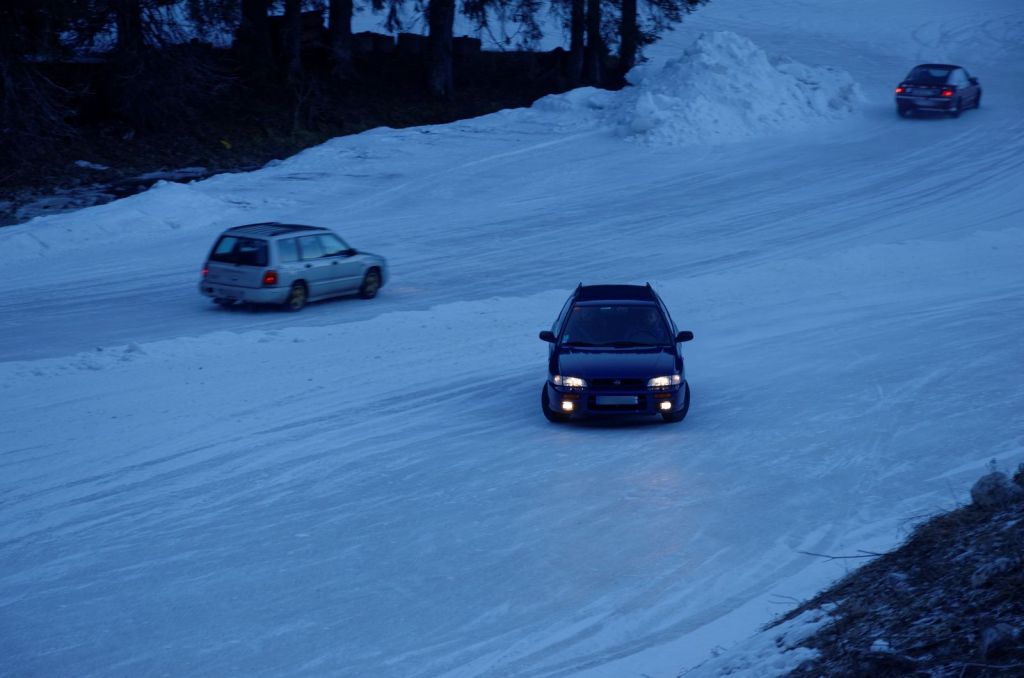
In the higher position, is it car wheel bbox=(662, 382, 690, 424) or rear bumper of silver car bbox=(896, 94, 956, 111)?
rear bumper of silver car bbox=(896, 94, 956, 111)

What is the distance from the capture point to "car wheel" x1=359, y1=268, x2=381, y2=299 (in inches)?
875

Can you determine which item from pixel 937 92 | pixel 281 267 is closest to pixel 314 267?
pixel 281 267

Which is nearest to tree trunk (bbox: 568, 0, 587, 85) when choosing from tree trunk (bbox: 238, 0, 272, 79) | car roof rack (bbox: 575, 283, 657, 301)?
tree trunk (bbox: 238, 0, 272, 79)

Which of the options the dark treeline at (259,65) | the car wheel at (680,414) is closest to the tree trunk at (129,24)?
the dark treeline at (259,65)

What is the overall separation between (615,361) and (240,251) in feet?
30.4

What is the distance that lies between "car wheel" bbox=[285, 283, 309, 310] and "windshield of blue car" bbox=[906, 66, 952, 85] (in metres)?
26.6

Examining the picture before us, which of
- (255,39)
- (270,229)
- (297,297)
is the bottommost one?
(297,297)

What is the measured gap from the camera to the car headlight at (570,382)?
13.7 metres

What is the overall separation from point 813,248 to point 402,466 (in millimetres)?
16163

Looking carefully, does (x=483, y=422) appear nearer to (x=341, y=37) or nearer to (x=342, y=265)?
(x=342, y=265)

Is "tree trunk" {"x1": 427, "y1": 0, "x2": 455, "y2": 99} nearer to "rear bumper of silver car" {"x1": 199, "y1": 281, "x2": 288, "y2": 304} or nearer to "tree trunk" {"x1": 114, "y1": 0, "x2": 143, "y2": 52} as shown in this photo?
"tree trunk" {"x1": 114, "y1": 0, "x2": 143, "y2": 52}

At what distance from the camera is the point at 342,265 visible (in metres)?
21.7

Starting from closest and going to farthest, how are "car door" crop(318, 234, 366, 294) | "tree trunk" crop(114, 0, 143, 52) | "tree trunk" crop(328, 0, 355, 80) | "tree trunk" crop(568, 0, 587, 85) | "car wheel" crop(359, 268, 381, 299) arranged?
1. "car door" crop(318, 234, 366, 294)
2. "car wheel" crop(359, 268, 381, 299)
3. "tree trunk" crop(114, 0, 143, 52)
4. "tree trunk" crop(328, 0, 355, 80)
5. "tree trunk" crop(568, 0, 587, 85)

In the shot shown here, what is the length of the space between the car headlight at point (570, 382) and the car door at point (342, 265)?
8.72 m
